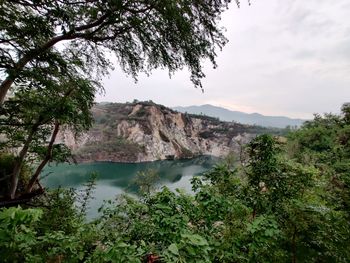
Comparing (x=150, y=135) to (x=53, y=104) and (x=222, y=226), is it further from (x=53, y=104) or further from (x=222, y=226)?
(x=222, y=226)

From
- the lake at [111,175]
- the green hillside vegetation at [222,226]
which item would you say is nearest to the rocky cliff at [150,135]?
the lake at [111,175]

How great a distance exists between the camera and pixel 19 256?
2.35 metres

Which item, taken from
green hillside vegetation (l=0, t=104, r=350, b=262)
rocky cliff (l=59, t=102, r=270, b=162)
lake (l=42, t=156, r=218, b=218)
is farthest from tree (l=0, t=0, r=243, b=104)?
rocky cliff (l=59, t=102, r=270, b=162)

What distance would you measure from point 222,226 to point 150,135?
79741 millimetres

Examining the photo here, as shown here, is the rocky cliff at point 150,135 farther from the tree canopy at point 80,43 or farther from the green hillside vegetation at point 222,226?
the green hillside vegetation at point 222,226

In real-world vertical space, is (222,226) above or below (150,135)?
above

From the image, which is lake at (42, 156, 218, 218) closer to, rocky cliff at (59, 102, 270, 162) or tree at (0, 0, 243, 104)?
rocky cliff at (59, 102, 270, 162)

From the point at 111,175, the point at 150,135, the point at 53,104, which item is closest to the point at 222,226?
the point at 53,104

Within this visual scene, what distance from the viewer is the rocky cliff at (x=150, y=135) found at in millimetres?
76500

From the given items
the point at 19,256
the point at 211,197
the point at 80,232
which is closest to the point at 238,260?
the point at 211,197

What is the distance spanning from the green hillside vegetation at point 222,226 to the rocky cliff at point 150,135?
67.8 meters

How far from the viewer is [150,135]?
275 ft

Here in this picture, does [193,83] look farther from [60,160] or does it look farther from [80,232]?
[60,160]

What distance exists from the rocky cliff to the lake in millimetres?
4674
